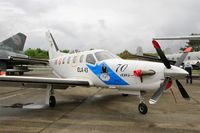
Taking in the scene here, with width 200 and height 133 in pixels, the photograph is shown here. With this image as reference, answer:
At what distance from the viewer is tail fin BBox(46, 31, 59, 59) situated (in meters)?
14.4

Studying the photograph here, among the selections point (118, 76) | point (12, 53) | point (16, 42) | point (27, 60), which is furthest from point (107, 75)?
point (16, 42)

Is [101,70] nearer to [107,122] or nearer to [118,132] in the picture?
[107,122]

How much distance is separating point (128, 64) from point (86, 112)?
2.33 meters

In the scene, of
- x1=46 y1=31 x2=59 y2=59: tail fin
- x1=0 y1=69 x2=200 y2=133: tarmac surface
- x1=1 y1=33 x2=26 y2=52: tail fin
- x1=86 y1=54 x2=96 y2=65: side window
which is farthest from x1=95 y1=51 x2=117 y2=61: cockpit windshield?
x1=1 y1=33 x2=26 y2=52: tail fin

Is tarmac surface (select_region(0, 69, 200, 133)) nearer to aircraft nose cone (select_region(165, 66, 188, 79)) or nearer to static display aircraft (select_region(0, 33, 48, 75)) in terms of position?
aircraft nose cone (select_region(165, 66, 188, 79))

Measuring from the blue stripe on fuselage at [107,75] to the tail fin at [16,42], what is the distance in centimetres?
2255

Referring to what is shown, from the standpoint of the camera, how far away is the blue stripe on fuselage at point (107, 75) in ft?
24.2

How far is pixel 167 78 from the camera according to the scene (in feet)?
20.4

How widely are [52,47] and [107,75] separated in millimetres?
8134

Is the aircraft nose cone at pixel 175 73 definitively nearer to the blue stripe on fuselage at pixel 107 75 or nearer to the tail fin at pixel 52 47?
the blue stripe on fuselage at pixel 107 75

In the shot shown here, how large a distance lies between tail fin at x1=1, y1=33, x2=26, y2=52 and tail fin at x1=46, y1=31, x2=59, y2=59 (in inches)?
570

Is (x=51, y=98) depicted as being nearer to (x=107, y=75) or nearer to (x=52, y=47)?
(x=107, y=75)

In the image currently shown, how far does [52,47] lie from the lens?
1476 cm

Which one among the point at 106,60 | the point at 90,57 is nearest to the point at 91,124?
the point at 106,60
